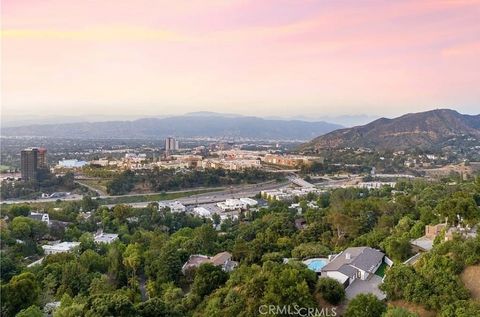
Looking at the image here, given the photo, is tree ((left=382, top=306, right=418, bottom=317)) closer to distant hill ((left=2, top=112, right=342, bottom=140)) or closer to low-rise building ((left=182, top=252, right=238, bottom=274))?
low-rise building ((left=182, top=252, right=238, bottom=274))

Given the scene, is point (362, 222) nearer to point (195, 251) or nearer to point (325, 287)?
point (195, 251)

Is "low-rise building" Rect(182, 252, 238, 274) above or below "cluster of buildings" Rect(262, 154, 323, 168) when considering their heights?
above

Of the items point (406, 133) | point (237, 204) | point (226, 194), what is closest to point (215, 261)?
point (237, 204)

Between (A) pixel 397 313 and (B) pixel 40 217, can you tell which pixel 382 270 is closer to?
(A) pixel 397 313

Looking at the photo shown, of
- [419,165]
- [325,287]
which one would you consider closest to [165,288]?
[325,287]

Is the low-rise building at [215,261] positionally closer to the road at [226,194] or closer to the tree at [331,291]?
the tree at [331,291]

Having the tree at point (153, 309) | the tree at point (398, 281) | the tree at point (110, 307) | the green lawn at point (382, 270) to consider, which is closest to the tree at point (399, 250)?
the green lawn at point (382, 270)

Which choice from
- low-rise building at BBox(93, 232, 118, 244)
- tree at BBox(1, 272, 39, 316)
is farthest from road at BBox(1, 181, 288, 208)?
tree at BBox(1, 272, 39, 316)
